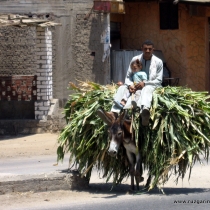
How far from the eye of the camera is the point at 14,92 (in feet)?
55.2

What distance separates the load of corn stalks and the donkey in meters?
0.12

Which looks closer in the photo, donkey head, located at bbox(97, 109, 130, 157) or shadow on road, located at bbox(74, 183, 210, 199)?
donkey head, located at bbox(97, 109, 130, 157)

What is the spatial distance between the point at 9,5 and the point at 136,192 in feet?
31.4

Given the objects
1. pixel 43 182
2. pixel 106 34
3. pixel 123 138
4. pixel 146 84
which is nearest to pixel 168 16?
pixel 106 34

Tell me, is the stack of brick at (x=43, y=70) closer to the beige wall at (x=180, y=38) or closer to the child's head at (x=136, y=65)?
the beige wall at (x=180, y=38)

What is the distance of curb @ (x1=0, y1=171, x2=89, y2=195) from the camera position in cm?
→ 881

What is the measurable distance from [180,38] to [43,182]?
999 cm

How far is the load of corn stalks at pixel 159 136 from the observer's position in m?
8.56

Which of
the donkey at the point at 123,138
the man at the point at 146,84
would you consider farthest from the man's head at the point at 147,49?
the donkey at the point at 123,138

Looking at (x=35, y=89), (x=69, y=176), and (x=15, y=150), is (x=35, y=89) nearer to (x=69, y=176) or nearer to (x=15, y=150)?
(x=15, y=150)

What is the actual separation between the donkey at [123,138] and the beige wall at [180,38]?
31.7ft

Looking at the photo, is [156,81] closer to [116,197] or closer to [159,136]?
[159,136]

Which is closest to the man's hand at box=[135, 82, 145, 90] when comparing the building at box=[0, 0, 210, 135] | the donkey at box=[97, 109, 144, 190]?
the donkey at box=[97, 109, 144, 190]

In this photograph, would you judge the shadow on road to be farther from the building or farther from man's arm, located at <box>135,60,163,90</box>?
the building
